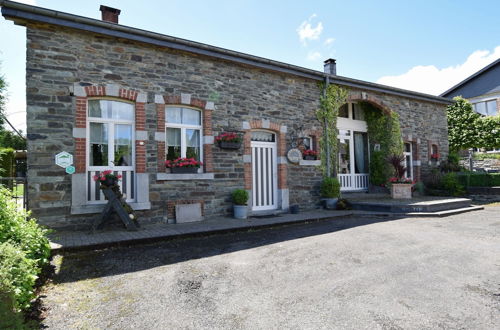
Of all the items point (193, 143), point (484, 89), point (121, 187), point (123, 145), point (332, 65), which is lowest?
point (121, 187)

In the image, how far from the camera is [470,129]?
59.3 feet

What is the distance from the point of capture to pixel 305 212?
27.6 ft

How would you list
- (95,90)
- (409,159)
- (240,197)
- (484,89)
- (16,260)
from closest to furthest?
1. (16,260)
2. (95,90)
3. (240,197)
4. (409,159)
5. (484,89)

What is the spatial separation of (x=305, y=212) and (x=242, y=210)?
7.09ft

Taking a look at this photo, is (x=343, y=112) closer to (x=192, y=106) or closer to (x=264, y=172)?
(x=264, y=172)

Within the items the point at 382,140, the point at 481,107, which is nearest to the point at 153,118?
the point at 382,140

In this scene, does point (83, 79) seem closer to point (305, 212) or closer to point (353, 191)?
point (305, 212)

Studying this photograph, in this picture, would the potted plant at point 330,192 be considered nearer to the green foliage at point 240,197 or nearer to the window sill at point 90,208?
the green foliage at point 240,197

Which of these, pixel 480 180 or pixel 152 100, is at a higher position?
pixel 152 100

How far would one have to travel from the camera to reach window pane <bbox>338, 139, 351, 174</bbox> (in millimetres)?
10859

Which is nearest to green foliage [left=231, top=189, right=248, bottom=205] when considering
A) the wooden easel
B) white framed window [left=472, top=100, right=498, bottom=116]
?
the wooden easel

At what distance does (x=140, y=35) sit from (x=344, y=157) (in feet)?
26.1

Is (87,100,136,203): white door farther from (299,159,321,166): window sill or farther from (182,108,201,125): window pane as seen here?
(299,159,321,166): window sill

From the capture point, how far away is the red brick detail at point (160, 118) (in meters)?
6.51
